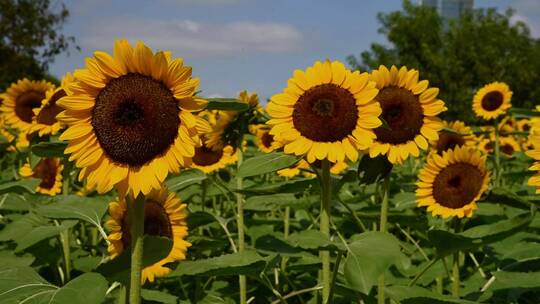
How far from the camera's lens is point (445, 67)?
1206 inches

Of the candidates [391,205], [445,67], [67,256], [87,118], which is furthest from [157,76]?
[445,67]

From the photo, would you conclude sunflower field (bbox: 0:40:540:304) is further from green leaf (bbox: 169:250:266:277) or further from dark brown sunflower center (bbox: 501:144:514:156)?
dark brown sunflower center (bbox: 501:144:514:156)

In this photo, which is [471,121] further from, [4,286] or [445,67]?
[4,286]

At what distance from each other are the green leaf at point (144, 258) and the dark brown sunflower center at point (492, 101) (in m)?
5.07

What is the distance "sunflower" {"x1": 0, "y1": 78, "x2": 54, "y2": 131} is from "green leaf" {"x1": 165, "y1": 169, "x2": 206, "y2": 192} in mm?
1250

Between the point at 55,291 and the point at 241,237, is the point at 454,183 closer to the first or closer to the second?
the point at 241,237

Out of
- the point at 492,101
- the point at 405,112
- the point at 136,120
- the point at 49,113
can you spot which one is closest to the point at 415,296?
the point at 405,112

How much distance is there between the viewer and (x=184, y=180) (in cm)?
305

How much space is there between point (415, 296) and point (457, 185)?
98cm

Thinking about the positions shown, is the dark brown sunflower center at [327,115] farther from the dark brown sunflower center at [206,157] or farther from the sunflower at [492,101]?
the sunflower at [492,101]

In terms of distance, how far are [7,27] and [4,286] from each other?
25.2 metres

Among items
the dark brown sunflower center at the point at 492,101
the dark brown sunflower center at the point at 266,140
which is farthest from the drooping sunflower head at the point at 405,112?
the dark brown sunflower center at the point at 492,101

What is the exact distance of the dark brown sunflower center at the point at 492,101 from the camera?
6.32 meters

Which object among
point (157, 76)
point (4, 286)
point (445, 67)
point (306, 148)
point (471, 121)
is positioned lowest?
point (4, 286)
